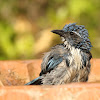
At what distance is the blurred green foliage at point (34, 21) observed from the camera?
16.1 ft

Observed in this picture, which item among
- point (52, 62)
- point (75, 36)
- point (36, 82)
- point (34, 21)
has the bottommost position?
point (36, 82)

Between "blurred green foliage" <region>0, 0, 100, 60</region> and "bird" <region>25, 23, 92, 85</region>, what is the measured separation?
1959 millimetres

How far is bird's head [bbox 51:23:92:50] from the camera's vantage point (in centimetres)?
262

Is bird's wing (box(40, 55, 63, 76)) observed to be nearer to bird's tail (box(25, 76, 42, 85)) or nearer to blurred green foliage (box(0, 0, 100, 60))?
bird's tail (box(25, 76, 42, 85))

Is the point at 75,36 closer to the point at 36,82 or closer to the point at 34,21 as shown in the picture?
the point at 36,82

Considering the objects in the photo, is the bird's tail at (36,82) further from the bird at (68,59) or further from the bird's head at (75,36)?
the bird's head at (75,36)

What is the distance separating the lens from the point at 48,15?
210 inches

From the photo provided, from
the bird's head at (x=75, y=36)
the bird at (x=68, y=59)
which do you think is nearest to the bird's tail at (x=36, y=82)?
the bird at (x=68, y=59)

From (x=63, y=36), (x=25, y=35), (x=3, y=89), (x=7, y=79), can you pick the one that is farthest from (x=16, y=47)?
(x=3, y=89)

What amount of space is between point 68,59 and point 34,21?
10.9ft

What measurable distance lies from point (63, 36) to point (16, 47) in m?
2.52

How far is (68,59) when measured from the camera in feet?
8.25

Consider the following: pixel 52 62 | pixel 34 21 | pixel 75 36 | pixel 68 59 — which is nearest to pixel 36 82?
pixel 52 62

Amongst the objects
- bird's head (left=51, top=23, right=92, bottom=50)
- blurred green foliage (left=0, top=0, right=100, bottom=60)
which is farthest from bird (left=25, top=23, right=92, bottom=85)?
blurred green foliage (left=0, top=0, right=100, bottom=60)
